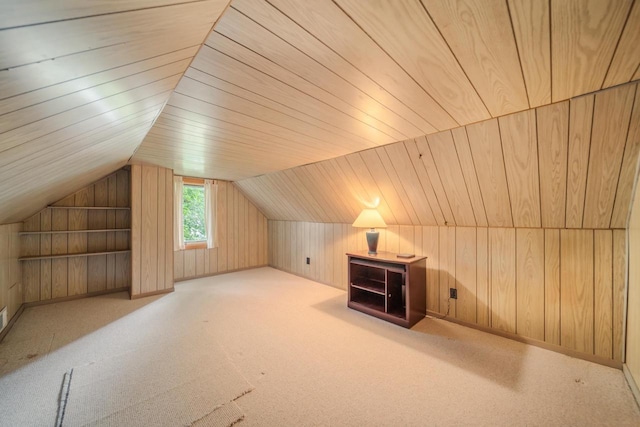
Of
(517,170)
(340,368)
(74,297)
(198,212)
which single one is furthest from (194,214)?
(517,170)

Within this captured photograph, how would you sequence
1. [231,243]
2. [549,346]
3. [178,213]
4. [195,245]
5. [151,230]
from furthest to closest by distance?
[231,243]
[195,245]
[178,213]
[151,230]
[549,346]

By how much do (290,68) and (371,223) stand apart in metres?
2.10

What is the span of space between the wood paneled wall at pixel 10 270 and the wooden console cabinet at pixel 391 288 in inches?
143

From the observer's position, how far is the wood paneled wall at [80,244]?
3.28m

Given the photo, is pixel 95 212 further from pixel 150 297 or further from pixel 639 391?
pixel 639 391

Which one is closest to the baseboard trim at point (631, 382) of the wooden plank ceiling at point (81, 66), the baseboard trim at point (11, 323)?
the wooden plank ceiling at point (81, 66)

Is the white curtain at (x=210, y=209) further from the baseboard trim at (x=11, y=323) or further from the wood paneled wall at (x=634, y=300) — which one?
the wood paneled wall at (x=634, y=300)

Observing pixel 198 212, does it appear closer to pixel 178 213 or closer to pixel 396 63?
pixel 178 213

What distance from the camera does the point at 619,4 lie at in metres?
0.83

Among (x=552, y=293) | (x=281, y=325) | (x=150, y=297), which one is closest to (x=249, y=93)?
(x=281, y=325)

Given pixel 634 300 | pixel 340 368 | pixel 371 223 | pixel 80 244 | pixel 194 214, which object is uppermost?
pixel 194 214

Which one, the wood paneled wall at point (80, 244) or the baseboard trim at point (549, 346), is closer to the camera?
the baseboard trim at point (549, 346)

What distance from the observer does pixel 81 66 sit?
0.83m

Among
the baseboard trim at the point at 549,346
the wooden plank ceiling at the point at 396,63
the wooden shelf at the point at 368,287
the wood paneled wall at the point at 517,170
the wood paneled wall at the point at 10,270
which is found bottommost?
the baseboard trim at the point at 549,346
